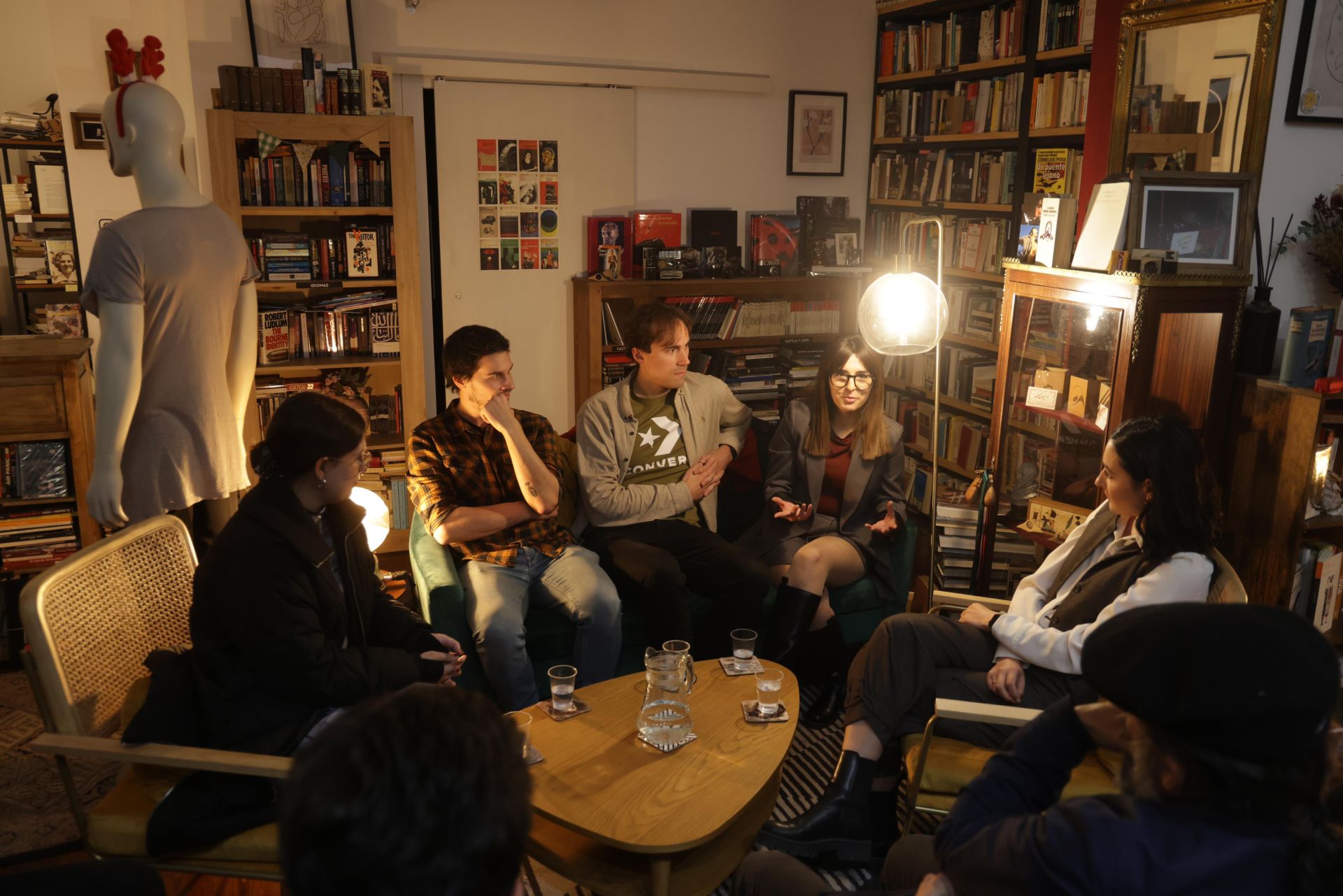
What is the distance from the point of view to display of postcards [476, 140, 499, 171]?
4.84m

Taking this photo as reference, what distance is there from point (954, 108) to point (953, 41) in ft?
1.09

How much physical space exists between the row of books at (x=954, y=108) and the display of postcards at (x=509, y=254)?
2177 mm

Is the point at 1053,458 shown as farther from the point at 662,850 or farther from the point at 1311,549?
the point at 662,850

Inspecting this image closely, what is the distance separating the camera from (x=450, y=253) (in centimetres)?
489

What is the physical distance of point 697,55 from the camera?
517 centimetres

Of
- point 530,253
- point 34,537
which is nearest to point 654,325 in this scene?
point 530,253

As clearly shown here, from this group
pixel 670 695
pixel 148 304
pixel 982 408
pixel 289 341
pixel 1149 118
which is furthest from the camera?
pixel 982 408

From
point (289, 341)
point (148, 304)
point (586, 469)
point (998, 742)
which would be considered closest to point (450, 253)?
point (289, 341)

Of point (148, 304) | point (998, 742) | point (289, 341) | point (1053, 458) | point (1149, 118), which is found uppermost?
point (1149, 118)

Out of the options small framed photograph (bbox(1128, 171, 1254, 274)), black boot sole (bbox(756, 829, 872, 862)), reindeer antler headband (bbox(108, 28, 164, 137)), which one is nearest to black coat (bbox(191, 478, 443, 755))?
black boot sole (bbox(756, 829, 872, 862))

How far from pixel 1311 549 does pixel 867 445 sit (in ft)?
4.71

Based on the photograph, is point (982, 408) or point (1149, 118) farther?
point (982, 408)

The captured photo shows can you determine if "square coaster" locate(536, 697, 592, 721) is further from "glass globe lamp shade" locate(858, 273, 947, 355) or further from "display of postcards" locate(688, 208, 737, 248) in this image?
"display of postcards" locate(688, 208, 737, 248)

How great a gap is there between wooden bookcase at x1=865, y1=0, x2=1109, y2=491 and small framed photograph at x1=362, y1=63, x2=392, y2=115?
2719 millimetres
